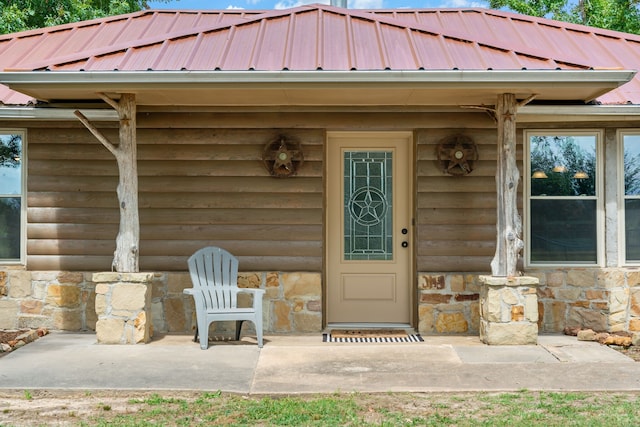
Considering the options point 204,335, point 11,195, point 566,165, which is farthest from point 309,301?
point 11,195

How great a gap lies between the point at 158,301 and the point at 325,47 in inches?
122

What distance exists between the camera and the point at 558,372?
208 inches

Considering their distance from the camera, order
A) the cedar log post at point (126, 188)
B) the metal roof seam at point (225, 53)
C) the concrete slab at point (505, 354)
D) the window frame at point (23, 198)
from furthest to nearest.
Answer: the window frame at point (23, 198) → the cedar log post at point (126, 188) → the metal roof seam at point (225, 53) → the concrete slab at point (505, 354)

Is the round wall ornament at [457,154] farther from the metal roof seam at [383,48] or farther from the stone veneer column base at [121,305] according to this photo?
the stone veneer column base at [121,305]

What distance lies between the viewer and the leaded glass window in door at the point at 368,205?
739 cm

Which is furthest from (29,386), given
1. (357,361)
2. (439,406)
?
(439,406)

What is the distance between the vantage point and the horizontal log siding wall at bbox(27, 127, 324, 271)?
716 centimetres

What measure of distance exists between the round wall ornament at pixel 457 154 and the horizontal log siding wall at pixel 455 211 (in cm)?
6

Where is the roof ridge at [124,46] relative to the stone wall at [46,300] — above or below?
above

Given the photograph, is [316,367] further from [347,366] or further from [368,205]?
[368,205]

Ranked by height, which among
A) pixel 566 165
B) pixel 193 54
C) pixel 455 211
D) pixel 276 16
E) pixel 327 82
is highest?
pixel 276 16

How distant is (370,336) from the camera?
699 cm

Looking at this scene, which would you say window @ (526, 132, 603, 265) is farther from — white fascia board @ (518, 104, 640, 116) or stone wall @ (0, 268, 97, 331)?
stone wall @ (0, 268, 97, 331)

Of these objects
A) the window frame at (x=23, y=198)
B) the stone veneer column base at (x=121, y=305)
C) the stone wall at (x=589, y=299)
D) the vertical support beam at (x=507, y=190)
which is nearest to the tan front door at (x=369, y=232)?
the vertical support beam at (x=507, y=190)
